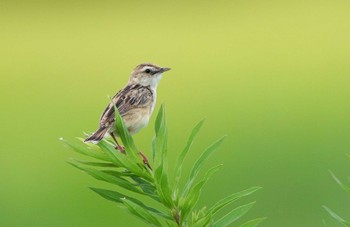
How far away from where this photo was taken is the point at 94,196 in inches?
303

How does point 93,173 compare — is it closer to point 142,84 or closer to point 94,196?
point 142,84

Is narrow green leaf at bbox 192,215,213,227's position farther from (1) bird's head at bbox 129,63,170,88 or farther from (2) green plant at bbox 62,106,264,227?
(1) bird's head at bbox 129,63,170,88

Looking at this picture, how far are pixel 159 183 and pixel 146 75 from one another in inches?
97.9

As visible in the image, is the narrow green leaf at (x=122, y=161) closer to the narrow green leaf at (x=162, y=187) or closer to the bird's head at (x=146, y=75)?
the narrow green leaf at (x=162, y=187)

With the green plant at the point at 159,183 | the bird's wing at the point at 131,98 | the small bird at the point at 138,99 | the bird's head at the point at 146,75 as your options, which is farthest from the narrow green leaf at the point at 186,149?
the bird's head at the point at 146,75

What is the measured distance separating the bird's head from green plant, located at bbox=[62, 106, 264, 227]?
229cm

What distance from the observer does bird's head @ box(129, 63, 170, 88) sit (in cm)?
330

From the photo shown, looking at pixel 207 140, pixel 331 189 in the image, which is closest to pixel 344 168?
pixel 331 189

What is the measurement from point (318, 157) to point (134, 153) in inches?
280

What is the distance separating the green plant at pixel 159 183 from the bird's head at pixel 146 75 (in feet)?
7.51

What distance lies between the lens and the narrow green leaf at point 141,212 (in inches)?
33.5

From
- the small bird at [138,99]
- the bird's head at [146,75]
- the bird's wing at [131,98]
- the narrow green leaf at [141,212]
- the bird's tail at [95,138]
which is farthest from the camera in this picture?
the bird's head at [146,75]

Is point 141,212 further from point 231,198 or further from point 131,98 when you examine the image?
point 131,98

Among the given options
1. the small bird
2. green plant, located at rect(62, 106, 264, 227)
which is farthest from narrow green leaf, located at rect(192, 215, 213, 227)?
the small bird
